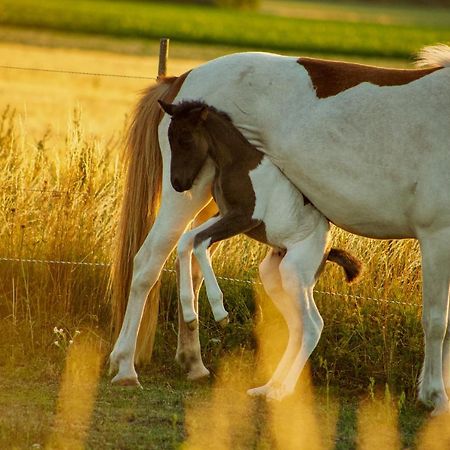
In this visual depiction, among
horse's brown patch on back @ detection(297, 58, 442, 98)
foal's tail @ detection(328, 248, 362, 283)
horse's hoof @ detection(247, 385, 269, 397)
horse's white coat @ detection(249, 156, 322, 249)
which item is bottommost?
horse's hoof @ detection(247, 385, 269, 397)

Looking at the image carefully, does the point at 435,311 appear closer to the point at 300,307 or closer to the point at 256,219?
the point at 300,307

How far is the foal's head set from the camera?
6.35 metres

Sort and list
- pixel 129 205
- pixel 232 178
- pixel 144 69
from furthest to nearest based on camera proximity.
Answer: pixel 144 69
pixel 129 205
pixel 232 178

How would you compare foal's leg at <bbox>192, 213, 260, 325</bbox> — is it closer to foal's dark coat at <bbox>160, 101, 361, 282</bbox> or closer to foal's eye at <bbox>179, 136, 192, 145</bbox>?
foal's dark coat at <bbox>160, 101, 361, 282</bbox>

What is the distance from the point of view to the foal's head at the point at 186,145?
6352 mm

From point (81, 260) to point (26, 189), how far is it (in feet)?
2.31

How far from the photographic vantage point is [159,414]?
19.5ft

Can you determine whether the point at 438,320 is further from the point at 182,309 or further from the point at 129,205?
the point at 129,205

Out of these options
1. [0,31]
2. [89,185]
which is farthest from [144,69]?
[89,185]

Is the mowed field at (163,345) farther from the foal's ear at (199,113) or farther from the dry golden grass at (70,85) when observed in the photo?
the dry golden grass at (70,85)

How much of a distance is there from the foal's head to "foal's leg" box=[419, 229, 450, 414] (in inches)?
52.7

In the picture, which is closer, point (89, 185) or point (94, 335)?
point (94, 335)

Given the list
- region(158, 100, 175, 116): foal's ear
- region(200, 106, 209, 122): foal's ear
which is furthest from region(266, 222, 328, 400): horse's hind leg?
region(158, 100, 175, 116): foal's ear

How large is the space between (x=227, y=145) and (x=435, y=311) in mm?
1476
